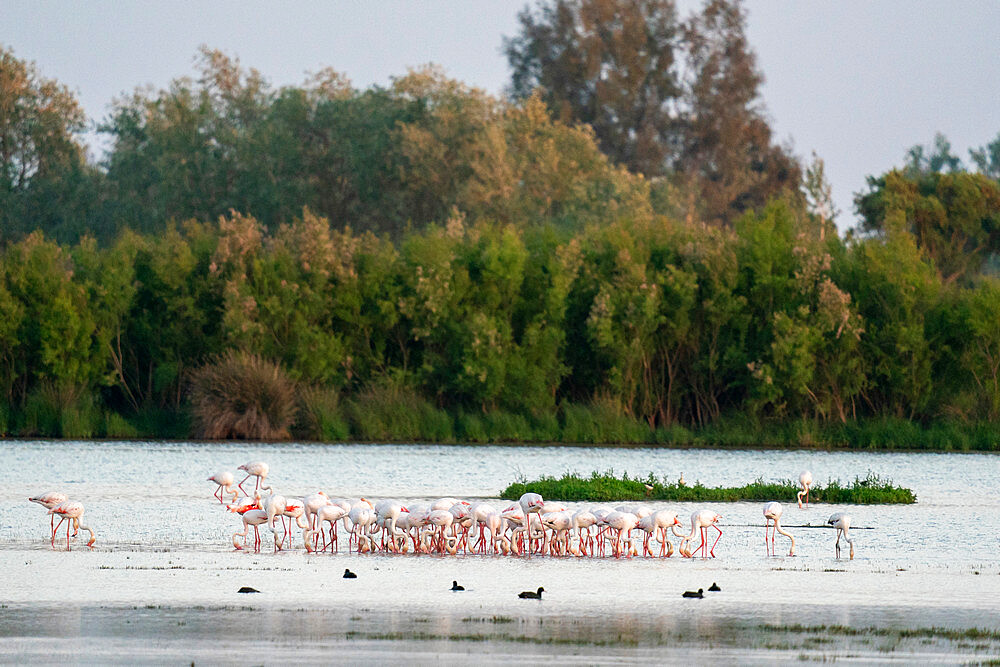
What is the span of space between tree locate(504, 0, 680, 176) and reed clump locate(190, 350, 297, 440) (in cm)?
3247

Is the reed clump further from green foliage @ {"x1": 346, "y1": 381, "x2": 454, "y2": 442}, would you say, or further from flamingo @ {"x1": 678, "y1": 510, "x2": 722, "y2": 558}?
flamingo @ {"x1": 678, "y1": 510, "x2": 722, "y2": 558}

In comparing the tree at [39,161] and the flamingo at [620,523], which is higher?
the tree at [39,161]

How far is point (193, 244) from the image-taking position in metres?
41.3

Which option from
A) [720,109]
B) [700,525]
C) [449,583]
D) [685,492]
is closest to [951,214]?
[720,109]

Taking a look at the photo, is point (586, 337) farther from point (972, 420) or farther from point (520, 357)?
point (972, 420)

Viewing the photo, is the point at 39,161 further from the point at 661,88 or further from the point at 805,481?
the point at 805,481

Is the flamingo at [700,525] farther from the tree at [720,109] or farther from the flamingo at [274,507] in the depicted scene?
the tree at [720,109]

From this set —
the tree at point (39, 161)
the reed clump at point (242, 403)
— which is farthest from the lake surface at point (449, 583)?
the tree at point (39, 161)

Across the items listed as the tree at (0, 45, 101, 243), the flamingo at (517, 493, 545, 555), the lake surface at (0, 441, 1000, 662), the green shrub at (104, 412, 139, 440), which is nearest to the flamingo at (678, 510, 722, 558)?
the lake surface at (0, 441, 1000, 662)

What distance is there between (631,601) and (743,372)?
26.7m

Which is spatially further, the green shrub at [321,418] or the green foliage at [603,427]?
the green foliage at [603,427]

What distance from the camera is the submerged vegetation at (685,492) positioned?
20.6 m

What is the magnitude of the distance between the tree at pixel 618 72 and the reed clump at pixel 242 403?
32466 mm

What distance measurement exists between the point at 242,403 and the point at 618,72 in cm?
3522
